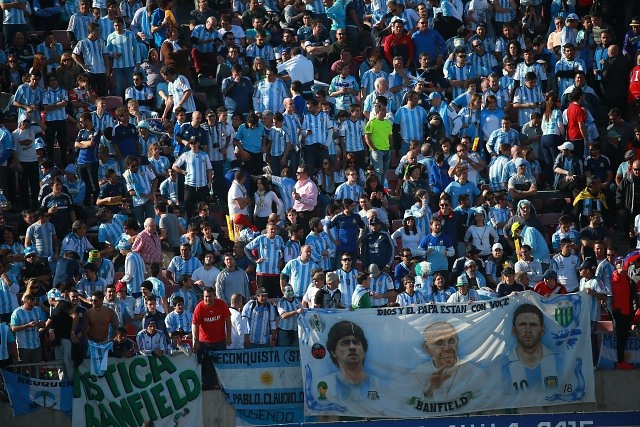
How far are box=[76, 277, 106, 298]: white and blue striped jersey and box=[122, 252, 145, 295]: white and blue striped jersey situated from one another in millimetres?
416

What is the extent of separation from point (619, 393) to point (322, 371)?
14.0 feet

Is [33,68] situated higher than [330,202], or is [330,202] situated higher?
[33,68]

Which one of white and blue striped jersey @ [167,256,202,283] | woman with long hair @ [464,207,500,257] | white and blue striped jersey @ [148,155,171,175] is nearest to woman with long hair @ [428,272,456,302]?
woman with long hair @ [464,207,500,257]

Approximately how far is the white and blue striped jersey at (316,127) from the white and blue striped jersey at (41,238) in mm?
4717

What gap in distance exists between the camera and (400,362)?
2150 centimetres

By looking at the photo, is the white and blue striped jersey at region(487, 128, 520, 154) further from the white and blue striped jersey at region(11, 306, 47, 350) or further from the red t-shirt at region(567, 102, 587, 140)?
the white and blue striped jersey at region(11, 306, 47, 350)

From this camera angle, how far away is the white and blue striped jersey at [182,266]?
22859 millimetres

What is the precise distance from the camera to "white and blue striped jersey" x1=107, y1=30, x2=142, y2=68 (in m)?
26.9

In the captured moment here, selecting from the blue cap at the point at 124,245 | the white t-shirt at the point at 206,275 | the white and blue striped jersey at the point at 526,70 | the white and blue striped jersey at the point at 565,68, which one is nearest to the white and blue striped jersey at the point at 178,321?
the white t-shirt at the point at 206,275

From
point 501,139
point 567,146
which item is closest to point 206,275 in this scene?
point 501,139

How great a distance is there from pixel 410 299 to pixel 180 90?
638 cm

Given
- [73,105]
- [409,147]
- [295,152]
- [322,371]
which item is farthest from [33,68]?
[322,371]

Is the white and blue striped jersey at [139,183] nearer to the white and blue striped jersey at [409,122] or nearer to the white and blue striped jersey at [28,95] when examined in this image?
the white and blue striped jersey at [28,95]

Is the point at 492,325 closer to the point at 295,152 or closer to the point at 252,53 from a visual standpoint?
the point at 295,152
